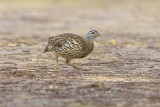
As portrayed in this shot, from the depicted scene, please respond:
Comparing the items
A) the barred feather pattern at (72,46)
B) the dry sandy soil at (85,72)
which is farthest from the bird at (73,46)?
the dry sandy soil at (85,72)

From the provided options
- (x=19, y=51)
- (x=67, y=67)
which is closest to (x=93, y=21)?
(x=19, y=51)

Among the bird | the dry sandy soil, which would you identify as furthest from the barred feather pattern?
the dry sandy soil

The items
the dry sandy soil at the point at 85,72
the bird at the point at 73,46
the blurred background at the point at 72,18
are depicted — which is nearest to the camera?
the dry sandy soil at the point at 85,72

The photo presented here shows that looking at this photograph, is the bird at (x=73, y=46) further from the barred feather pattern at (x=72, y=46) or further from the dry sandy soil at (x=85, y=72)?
the dry sandy soil at (x=85, y=72)

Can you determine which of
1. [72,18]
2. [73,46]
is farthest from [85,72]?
[72,18]

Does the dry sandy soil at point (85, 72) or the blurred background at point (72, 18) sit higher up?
the blurred background at point (72, 18)

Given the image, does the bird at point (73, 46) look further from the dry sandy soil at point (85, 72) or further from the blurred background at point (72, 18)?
the blurred background at point (72, 18)

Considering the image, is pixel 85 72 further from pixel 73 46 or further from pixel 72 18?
pixel 72 18

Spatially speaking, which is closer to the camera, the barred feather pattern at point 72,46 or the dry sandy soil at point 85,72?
the dry sandy soil at point 85,72

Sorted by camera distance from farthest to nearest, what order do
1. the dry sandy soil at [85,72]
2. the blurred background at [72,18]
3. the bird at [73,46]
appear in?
1. the blurred background at [72,18]
2. the bird at [73,46]
3. the dry sandy soil at [85,72]
